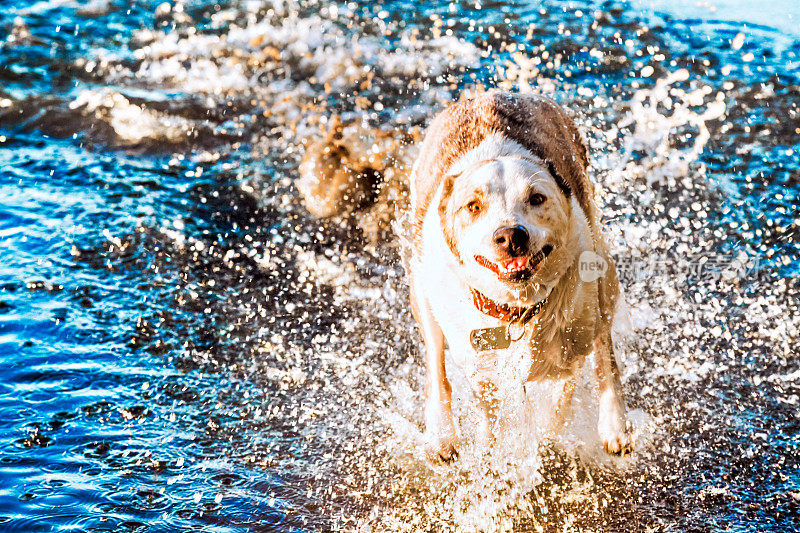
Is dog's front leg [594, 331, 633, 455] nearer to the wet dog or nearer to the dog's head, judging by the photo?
the wet dog

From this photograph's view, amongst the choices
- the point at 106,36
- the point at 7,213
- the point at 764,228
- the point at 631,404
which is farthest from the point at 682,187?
the point at 106,36

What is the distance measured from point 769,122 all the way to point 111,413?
5.81 metres

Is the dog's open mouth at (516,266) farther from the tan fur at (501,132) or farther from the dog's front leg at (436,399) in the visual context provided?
the dog's front leg at (436,399)

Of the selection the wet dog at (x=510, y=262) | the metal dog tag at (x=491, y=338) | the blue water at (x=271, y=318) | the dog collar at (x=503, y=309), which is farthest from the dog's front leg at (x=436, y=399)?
the dog collar at (x=503, y=309)

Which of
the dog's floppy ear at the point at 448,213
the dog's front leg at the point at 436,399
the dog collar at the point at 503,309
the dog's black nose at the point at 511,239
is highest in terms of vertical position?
the dog's black nose at the point at 511,239

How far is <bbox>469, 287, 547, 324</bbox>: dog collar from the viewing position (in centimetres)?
325

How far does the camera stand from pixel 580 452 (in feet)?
13.1

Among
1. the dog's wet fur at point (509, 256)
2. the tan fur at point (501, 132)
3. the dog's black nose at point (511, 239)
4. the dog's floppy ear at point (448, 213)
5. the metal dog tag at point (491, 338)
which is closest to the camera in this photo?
the dog's black nose at point (511, 239)

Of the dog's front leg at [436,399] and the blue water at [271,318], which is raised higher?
the dog's front leg at [436,399]

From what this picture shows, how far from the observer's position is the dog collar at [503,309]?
3248 mm

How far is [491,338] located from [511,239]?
67cm

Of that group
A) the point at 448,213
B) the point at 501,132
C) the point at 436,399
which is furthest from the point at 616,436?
the point at 501,132

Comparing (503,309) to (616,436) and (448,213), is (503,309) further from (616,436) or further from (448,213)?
(616,436)

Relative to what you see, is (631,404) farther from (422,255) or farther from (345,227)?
(345,227)
